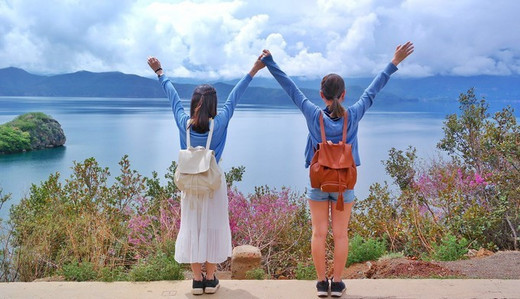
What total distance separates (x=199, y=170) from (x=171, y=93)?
0.76 m

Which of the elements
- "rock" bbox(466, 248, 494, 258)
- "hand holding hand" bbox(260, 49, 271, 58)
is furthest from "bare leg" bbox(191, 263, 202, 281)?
"rock" bbox(466, 248, 494, 258)

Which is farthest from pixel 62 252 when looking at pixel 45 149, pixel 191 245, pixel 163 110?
pixel 163 110

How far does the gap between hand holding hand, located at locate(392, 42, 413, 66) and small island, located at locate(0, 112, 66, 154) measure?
1415 inches

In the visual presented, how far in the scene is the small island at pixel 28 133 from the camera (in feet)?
118

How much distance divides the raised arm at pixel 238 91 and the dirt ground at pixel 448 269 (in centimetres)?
212

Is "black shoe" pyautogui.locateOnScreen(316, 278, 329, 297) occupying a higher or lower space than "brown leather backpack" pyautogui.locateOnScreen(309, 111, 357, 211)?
lower

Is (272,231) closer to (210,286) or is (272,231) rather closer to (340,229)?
(210,286)

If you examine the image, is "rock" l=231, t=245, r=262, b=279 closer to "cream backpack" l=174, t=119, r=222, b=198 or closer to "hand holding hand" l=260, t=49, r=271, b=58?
"cream backpack" l=174, t=119, r=222, b=198

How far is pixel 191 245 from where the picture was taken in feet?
12.9

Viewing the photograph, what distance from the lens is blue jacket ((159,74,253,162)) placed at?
3861mm

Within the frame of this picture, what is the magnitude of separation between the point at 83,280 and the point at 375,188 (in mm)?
5216

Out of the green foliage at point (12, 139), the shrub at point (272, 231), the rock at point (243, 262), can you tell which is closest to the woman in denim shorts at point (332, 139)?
the rock at point (243, 262)

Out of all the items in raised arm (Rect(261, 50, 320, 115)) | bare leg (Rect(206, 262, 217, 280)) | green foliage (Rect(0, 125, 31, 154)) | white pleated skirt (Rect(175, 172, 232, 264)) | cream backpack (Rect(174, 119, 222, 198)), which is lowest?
green foliage (Rect(0, 125, 31, 154))

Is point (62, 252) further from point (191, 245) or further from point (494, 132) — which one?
point (494, 132)
